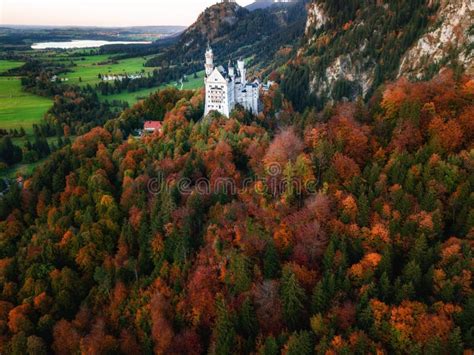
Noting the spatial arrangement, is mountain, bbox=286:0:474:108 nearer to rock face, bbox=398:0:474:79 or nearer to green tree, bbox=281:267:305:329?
rock face, bbox=398:0:474:79

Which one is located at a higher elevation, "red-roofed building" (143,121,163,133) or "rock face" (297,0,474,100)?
"rock face" (297,0,474,100)

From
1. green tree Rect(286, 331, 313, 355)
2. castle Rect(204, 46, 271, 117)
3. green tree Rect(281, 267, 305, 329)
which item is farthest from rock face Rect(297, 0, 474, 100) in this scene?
green tree Rect(286, 331, 313, 355)

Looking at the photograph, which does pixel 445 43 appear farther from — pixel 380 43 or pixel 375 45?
pixel 375 45

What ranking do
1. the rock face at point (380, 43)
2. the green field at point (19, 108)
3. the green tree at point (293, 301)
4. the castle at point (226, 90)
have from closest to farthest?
the green tree at point (293, 301), the castle at point (226, 90), the rock face at point (380, 43), the green field at point (19, 108)

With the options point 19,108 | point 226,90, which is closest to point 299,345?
point 226,90

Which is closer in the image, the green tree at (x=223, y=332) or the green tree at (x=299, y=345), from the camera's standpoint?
the green tree at (x=299, y=345)

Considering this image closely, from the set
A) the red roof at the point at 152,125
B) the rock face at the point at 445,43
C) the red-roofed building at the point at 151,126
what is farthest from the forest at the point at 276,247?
the rock face at the point at 445,43

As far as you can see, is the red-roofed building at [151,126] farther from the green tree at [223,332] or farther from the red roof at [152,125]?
the green tree at [223,332]

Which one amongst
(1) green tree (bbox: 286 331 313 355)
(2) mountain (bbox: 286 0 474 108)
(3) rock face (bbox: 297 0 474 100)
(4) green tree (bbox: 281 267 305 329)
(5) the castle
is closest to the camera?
(1) green tree (bbox: 286 331 313 355)
